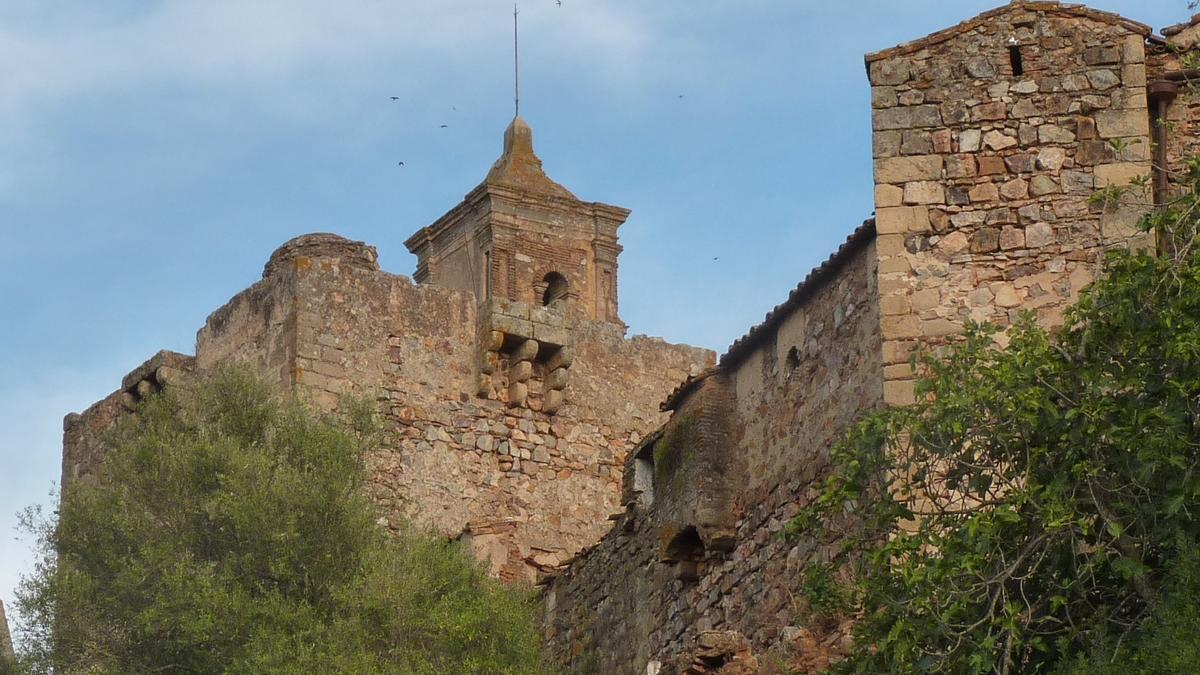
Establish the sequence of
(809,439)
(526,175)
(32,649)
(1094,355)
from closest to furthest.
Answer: (1094,355)
(809,439)
(32,649)
(526,175)

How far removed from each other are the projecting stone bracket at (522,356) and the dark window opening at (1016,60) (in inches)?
345

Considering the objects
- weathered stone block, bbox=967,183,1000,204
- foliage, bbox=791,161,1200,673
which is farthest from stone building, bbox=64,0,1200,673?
foliage, bbox=791,161,1200,673

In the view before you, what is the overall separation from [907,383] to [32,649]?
8.56 meters

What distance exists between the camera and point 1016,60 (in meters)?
14.8

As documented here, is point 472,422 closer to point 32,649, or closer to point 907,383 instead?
point 32,649

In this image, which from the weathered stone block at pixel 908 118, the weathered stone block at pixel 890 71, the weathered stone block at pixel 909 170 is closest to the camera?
the weathered stone block at pixel 909 170

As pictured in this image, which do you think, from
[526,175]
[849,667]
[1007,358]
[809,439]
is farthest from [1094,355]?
[526,175]

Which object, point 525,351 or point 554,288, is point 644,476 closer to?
point 525,351

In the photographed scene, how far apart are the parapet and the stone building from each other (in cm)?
3

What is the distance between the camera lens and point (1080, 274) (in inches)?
562

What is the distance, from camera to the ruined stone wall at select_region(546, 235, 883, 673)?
15.3m

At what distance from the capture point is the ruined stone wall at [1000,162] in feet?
47.1

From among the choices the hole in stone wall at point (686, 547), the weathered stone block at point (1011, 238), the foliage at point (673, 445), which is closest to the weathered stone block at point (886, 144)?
the weathered stone block at point (1011, 238)

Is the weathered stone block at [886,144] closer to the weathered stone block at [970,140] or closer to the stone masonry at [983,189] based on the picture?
the stone masonry at [983,189]
